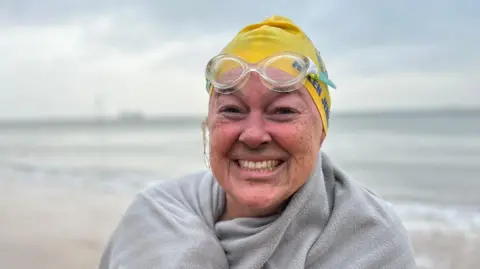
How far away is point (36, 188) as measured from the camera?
393 inches

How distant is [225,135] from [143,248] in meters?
0.55

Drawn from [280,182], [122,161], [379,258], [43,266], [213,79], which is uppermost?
[213,79]

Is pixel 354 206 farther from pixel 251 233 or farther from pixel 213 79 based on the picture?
pixel 213 79

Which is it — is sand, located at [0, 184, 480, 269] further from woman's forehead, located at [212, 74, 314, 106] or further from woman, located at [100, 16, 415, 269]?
woman's forehead, located at [212, 74, 314, 106]

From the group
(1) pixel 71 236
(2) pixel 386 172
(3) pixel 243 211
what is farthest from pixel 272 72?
(2) pixel 386 172

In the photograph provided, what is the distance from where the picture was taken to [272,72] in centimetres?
193

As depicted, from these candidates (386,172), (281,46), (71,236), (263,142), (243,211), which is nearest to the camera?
(263,142)

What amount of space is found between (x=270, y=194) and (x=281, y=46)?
21.8 inches

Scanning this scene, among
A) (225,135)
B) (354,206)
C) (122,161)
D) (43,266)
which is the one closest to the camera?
(225,135)

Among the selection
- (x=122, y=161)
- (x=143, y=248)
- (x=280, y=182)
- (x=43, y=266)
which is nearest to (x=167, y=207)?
(x=143, y=248)

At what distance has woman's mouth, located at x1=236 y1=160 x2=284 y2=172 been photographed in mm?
1933

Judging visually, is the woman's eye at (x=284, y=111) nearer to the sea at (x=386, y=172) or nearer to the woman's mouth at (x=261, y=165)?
the woman's mouth at (x=261, y=165)

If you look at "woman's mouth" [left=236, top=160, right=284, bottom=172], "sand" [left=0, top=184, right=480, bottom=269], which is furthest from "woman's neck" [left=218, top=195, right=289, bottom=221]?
"sand" [left=0, top=184, right=480, bottom=269]

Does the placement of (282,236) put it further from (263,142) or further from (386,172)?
(386,172)
